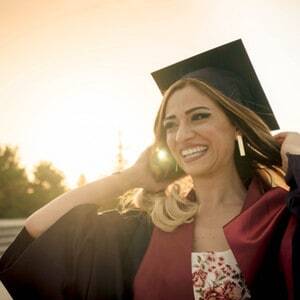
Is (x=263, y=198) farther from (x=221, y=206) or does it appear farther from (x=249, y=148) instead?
(x=249, y=148)

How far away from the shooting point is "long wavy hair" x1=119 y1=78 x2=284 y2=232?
259cm

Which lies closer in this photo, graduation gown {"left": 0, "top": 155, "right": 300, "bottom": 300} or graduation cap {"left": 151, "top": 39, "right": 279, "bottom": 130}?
graduation gown {"left": 0, "top": 155, "right": 300, "bottom": 300}

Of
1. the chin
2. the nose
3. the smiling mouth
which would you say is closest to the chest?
the chin

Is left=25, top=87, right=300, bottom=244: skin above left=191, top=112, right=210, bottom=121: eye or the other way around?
the other way around

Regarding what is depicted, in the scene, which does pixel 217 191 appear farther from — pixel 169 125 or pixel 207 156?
pixel 169 125

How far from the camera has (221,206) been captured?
2.60 m

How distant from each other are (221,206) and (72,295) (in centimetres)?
95

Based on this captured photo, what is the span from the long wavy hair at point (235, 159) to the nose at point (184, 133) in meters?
0.25

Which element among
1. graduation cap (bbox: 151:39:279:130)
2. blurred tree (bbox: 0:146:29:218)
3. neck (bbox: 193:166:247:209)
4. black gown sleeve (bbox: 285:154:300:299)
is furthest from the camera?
blurred tree (bbox: 0:146:29:218)

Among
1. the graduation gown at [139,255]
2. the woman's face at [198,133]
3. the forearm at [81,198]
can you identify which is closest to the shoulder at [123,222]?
the graduation gown at [139,255]

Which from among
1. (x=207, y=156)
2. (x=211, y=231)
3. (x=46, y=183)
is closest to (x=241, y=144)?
(x=207, y=156)

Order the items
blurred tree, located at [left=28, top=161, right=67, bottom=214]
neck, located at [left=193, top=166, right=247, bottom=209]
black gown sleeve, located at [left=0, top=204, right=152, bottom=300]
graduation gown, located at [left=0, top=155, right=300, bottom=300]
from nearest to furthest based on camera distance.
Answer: graduation gown, located at [left=0, top=155, right=300, bottom=300] < black gown sleeve, located at [left=0, top=204, right=152, bottom=300] < neck, located at [left=193, top=166, right=247, bottom=209] < blurred tree, located at [left=28, top=161, right=67, bottom=214]

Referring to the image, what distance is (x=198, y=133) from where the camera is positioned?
2.52m

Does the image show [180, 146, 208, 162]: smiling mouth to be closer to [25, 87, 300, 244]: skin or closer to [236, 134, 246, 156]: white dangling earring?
[25, 87, 300, 244]: skin
